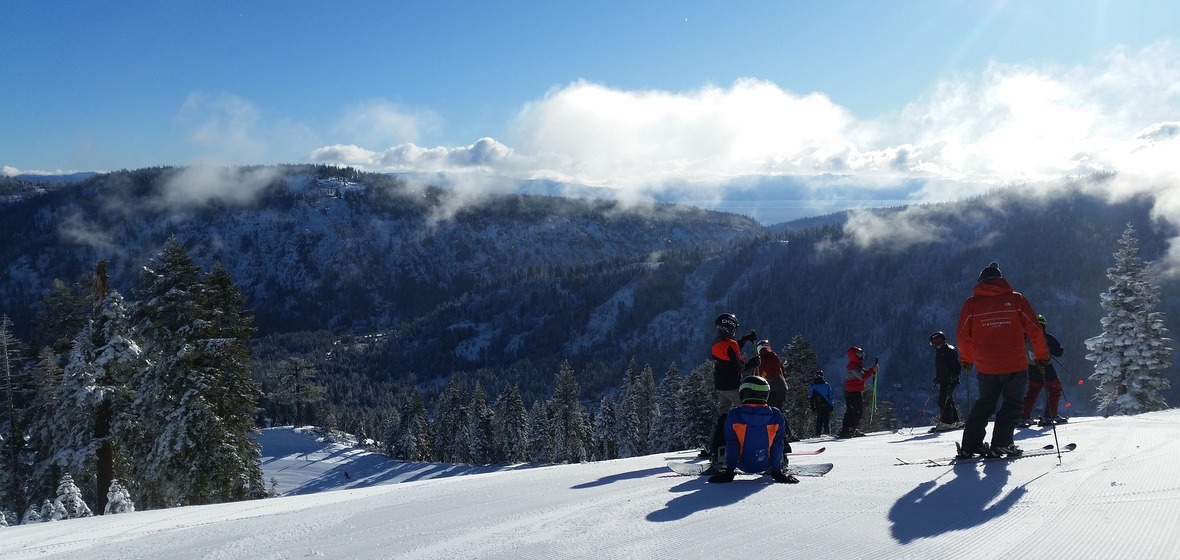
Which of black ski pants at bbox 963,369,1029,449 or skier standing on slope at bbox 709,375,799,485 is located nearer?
skier standing on slope at bbox 709,375,799,485

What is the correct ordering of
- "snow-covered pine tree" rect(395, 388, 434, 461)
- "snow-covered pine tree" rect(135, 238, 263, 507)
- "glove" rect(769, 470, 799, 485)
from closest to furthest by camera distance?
"glove" rect(769, 470, 799, 485) < "snow-covered pine tree" rect(135, 238, 263, 507) < "snow-covered pine tree" rect(395, 388, 434, 461)

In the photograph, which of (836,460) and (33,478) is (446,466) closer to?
(33,478)

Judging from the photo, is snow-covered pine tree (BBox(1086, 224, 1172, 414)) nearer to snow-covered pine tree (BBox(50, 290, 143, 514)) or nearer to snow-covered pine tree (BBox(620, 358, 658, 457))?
snow-covered pine tree (BBox(620, 358, 658, 457))

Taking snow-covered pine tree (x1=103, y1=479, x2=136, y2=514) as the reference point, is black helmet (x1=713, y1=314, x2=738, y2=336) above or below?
above

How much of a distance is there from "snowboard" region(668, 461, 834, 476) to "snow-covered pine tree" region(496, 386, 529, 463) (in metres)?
53.6

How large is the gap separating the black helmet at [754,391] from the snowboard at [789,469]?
0.96 metres

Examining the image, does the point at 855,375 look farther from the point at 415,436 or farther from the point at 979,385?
→ the point at 415,436

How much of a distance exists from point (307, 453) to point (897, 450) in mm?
73493

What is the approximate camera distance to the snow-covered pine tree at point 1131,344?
24.6 meters

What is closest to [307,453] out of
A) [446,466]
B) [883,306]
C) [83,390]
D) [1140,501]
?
[446,466]

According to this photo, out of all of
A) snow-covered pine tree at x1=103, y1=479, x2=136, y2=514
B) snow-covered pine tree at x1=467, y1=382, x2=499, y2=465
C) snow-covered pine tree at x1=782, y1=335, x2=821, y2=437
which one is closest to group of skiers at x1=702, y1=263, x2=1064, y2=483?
snow-covered pine tree at x1=103, y1=479, x2=136, y2=514

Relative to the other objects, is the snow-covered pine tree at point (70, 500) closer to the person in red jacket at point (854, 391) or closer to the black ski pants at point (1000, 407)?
the person in red jacket at point (854, 391)

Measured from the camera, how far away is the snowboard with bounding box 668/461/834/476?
713 cm

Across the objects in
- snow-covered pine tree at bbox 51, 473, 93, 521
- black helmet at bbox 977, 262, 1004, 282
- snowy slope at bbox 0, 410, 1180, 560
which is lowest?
snow-covered pine tree at bbox 51, 473, 93, 521
